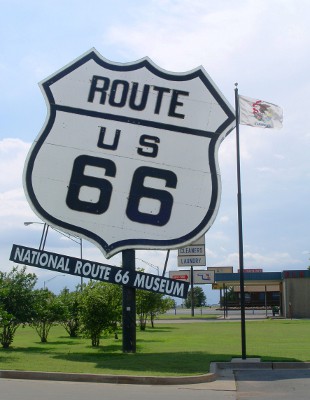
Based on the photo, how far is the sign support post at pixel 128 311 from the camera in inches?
746

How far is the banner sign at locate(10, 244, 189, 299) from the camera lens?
722 inches

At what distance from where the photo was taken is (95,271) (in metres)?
18.4

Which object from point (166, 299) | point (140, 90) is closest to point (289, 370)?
point (140, 90)

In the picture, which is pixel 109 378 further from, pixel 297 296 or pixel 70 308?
pixel 297 296

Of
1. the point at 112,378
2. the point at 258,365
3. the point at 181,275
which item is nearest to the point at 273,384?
the point at 258,365

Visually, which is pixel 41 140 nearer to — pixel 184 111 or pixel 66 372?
pixel 184 111

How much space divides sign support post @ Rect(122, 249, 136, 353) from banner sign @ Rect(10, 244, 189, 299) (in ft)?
1.45

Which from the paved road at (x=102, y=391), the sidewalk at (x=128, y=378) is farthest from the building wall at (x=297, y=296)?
the paved road at (x=102, y=391)

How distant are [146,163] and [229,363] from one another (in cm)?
646

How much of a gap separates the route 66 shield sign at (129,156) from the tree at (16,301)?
4868 mm

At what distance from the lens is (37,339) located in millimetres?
26844

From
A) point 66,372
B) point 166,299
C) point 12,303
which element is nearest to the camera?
point 66,372

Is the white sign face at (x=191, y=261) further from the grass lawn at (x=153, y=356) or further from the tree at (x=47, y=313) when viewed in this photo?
the grass lawn at (x=153, y=356)

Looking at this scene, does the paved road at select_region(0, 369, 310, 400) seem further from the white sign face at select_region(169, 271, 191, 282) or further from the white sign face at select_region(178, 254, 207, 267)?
the white sign face at select_region(169, 271, 191, 282)
